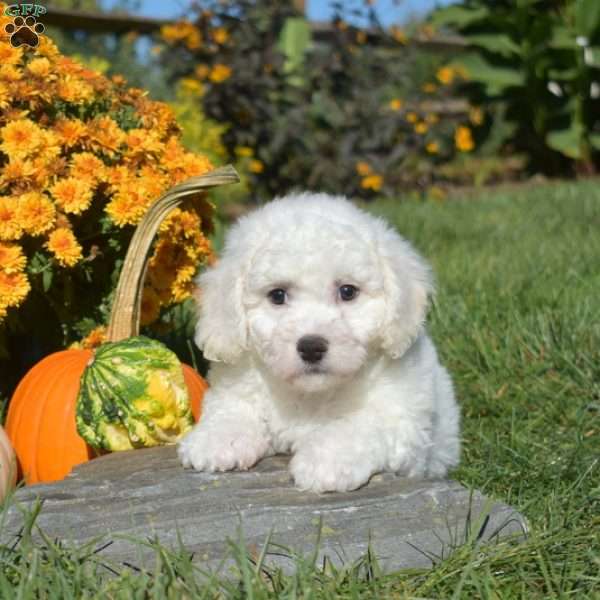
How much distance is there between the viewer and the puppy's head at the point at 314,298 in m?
2.83

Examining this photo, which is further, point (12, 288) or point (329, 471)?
point (12, 288)

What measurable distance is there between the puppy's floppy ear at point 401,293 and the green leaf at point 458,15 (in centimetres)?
828

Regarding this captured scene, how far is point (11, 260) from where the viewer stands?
3.36 m

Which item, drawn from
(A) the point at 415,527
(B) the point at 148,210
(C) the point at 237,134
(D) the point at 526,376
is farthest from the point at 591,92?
(A) the point at 415,527

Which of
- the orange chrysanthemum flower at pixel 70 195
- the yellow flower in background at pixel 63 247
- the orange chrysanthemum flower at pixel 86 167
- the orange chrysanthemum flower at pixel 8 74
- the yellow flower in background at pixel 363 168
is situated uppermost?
the orange chrysanthemum flower at pixel 8 74

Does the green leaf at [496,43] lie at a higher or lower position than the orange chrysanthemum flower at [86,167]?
higher

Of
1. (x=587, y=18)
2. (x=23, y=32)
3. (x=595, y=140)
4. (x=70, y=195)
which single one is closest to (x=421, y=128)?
(x=587, y=18)

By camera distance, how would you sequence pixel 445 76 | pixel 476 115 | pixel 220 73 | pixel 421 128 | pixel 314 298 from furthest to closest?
1. pixel 476 115
2. pixel 445 76
3. pixel 421 128
4. pixel 220 73
5. pixel 314 298

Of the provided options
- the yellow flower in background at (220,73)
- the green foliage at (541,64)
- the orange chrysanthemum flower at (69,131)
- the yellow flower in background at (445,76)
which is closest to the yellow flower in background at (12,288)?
the orange chrysanthemum flower at (69,131)

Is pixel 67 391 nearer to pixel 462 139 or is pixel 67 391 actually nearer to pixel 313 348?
pixel 313 348

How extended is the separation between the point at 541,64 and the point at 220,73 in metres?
3.87

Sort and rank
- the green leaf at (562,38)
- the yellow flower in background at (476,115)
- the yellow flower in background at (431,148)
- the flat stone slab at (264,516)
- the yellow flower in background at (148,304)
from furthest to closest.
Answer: the yellow flower in background at (476,115) < the green leaf at (562,38) < the yellow flower in background at (431,148) < the yellow flower in background at (148,304) < the flat stone slab at (264,516)

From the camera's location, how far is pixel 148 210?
3.47 m

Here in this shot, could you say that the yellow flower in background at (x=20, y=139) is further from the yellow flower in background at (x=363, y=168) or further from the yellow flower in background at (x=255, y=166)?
the yellow flower in background at (x=363, y=168)
